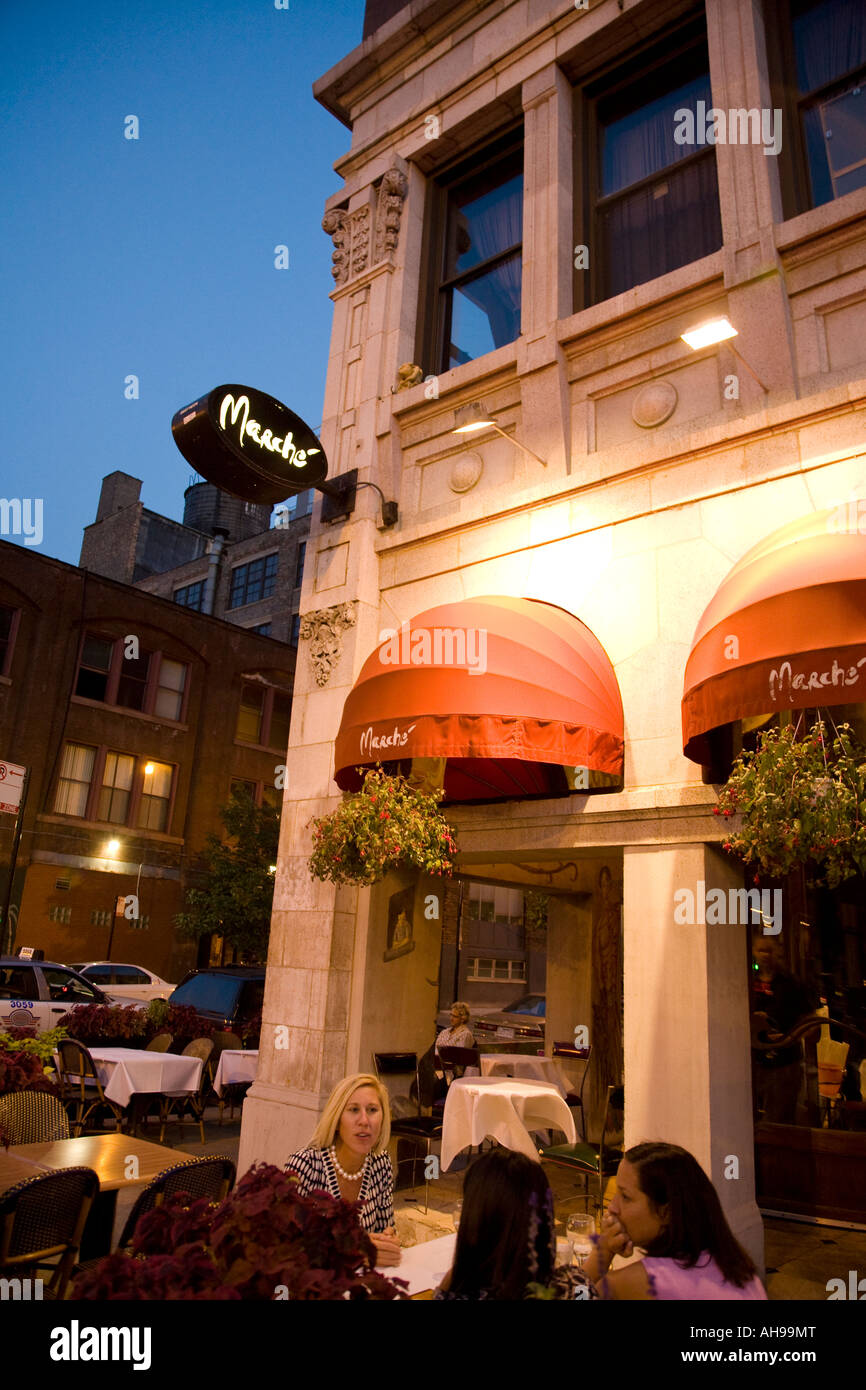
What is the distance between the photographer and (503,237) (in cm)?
1012

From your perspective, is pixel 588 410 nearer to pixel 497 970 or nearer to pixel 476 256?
pixel 476 256

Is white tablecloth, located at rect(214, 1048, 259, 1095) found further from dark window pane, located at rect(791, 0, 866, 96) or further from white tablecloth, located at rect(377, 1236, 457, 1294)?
→ dark window pane, located at rect(791, 0, 866, 96)

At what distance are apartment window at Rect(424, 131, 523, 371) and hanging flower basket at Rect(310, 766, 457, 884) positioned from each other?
5.27 metres

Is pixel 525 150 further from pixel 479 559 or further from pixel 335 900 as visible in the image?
pixel 335 900

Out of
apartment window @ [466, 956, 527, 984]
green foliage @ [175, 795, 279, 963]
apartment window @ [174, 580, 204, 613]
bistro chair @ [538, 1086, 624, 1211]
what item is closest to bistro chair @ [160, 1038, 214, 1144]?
bistro chair @ [538, 1086, 624, 1211]

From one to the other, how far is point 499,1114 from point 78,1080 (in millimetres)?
5915

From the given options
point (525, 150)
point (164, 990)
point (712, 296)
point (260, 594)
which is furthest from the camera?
point (260, 594)

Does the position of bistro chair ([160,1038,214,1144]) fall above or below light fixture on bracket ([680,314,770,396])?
below

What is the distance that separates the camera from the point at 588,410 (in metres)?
8.31

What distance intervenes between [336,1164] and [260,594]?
3861 cm

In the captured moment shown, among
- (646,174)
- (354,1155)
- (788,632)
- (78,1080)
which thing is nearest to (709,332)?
(788,632)

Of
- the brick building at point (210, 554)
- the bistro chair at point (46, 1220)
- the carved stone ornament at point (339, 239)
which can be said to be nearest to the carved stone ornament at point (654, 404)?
the carved stone ornament at point (339, 239)

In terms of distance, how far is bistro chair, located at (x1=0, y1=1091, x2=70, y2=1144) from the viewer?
6.66 metres
